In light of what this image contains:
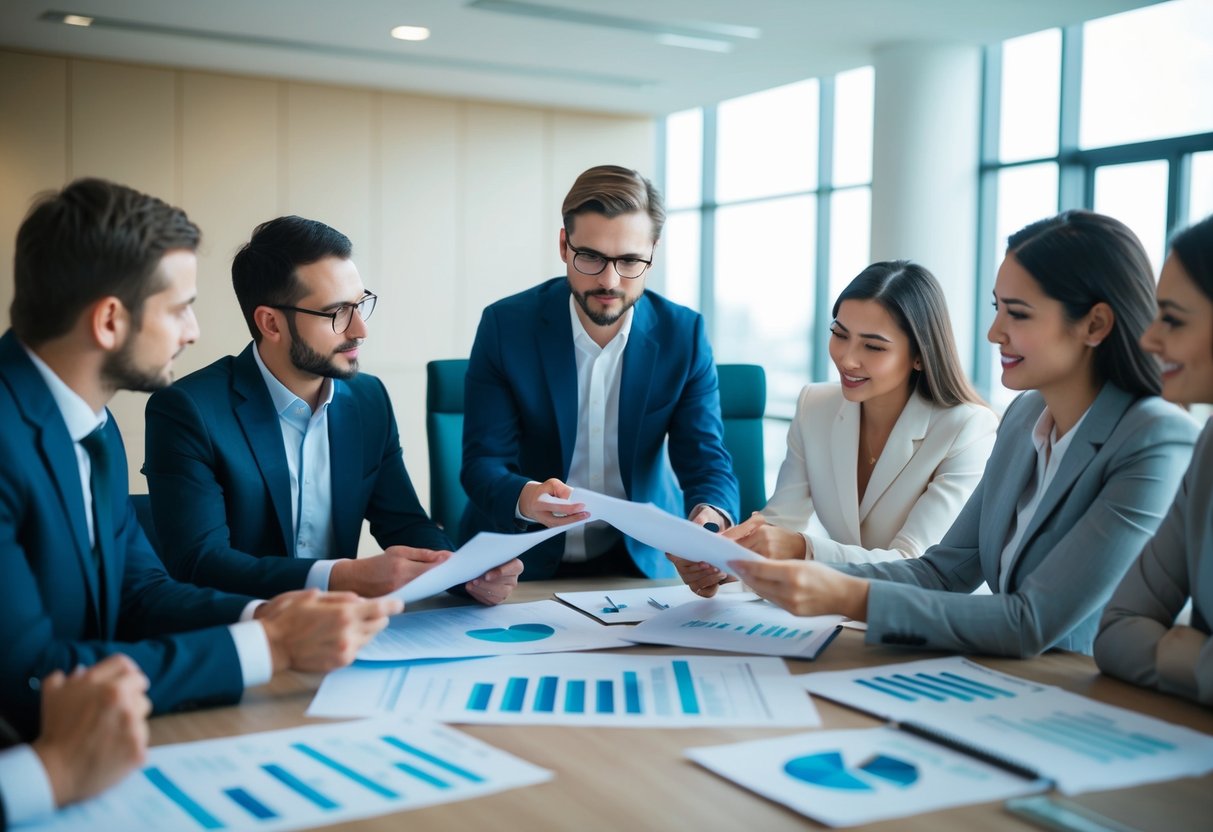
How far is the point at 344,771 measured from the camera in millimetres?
1255

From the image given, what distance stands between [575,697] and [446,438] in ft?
6.39

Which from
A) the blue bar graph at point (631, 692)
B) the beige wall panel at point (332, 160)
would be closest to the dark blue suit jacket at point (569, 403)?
the blue bar graph at point (631, 692)

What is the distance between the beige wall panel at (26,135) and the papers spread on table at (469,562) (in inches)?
215

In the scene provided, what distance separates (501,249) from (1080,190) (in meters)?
3.80

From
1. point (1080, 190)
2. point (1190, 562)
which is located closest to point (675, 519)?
point (1190, 562)

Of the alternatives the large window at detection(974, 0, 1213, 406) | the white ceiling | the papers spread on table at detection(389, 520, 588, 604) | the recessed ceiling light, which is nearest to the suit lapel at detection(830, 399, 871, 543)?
the papers spread on table at detection(389, 520, 588, 604)

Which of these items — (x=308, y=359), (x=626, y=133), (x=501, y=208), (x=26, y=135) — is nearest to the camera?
(x=308, y=359)

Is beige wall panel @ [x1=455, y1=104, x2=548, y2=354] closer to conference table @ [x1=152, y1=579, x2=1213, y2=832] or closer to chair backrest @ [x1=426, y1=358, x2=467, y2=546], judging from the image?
chair backrest @ [x1=426, y1=358, x2=467, y2=546]

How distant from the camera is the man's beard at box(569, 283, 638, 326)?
2.76m

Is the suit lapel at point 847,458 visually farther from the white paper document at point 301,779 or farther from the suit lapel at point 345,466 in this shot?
the white paper document at point 301,779

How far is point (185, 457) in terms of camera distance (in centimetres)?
226

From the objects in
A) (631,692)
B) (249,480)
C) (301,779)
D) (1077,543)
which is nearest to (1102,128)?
(1077,543)

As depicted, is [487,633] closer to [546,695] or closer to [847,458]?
[546,695]

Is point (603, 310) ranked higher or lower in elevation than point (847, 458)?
higher
